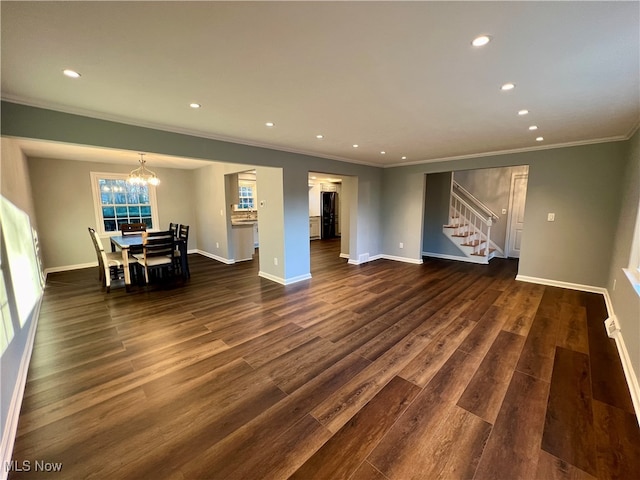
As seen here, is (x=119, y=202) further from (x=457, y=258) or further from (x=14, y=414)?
(x=457, y=258)

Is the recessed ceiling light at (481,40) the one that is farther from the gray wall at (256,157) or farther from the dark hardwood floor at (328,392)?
the gray wall at (256,157)

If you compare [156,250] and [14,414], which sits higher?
[156,250]

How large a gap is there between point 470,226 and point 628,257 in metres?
4.13

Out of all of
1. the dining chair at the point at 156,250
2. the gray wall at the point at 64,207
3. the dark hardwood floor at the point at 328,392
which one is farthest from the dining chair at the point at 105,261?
the gray wall at the point at 64,207

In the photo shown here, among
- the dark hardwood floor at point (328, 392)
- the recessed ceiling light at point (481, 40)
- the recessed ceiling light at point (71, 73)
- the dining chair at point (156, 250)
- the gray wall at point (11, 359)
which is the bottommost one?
the dark hardwood floor at point (328, 392)

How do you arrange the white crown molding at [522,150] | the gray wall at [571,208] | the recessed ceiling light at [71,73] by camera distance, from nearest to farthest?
the recessed ceiling light at [71,73] < the white crown molding at [522,150] < the gray wall at [571,208]

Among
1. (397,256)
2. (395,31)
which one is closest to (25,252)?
(395,31)

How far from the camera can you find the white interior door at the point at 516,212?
649 centimetres

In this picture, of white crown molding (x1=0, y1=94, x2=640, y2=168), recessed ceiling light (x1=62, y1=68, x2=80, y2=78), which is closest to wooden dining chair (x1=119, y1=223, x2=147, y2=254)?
white crown molding (x1=0, y1=94, x2=640, y2=168)

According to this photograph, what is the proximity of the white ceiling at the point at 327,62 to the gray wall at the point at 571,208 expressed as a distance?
42.8 inches

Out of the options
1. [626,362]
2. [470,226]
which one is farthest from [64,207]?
[470,226]

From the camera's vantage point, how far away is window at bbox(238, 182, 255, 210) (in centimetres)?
801

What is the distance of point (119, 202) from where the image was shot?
6.44 m

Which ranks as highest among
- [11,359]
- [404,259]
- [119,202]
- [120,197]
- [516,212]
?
[120,197]
